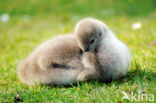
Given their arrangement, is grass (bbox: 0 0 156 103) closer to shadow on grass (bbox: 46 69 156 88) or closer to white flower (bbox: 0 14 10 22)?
shadow on grass (bbox: 46 69 156 88)

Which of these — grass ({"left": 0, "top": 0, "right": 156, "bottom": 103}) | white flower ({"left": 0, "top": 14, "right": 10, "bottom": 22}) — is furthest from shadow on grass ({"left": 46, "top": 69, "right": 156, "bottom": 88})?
white flower ({"left": 0, "top": 14, "right": 10, "bottom": 22})

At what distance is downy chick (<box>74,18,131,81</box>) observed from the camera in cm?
419

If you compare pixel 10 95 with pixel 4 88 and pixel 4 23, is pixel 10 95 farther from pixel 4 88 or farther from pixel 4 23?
pixel 4 23

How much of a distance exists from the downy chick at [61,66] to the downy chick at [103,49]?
14cm

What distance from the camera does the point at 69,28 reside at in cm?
895

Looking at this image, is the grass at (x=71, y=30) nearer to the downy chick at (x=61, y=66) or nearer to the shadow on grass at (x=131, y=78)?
the shadow on grass at (x=131, y=78)

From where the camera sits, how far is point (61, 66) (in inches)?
171

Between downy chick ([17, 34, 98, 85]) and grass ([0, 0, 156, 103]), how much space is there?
17 centimetres

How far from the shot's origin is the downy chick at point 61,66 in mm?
4204

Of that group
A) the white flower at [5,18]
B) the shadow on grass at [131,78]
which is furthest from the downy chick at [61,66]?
the white flower at [5,18]

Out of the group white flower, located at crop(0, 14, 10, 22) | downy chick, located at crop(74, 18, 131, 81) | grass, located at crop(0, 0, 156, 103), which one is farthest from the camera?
white flower, located at crop(0, 14, 10, 22)

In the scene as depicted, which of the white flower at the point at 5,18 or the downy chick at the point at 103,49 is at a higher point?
the white flower at the point at 5,18

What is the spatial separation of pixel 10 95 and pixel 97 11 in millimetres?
8598

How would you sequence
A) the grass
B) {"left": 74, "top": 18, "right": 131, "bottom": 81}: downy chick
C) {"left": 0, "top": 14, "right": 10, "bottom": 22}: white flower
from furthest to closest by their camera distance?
{"left": 0, "top": 14, "right": 10, "bottom": 22}: white flower
{"left": 74, "top": 18, "right": 131, "bottom": 81}: downy chick
the grass
